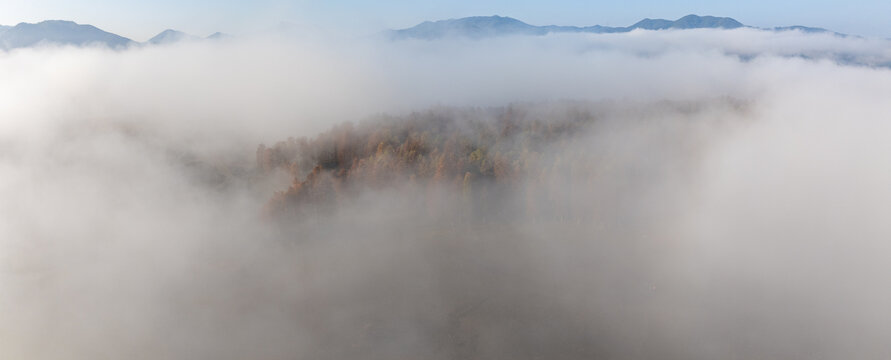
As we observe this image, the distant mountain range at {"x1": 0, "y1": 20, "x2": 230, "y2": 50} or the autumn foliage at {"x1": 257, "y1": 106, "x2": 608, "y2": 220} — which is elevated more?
the distant mountain range at {"x1": 0, "y1": 20, "x2": 230, "y2": 50}

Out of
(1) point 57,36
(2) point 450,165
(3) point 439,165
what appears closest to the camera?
(3) point 439,165

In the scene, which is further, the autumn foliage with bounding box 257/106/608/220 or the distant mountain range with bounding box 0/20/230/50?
the distant mountain range with bounding box 0/20/230/50

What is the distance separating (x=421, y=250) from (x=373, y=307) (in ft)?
32.6

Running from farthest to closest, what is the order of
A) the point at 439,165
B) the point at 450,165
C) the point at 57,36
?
the point at 57,36, the point at 450,165, the point at 439,165

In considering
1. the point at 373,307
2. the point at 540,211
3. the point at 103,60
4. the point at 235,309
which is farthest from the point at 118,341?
the point at 103,60

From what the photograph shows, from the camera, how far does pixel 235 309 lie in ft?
104

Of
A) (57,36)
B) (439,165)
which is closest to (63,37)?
(57,36)

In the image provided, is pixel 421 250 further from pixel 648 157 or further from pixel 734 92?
pixel 734 92

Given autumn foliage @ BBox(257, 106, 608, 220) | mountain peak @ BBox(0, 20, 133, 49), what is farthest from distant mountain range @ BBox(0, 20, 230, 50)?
autumn foliage @ BBox(257, 106, 608, 220)

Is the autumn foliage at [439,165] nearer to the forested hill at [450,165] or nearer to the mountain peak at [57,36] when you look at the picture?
the forested hill at [450,165]

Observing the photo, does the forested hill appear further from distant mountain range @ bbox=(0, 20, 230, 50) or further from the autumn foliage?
distant mountain range @ bbox=(0, 20, 230, 50)

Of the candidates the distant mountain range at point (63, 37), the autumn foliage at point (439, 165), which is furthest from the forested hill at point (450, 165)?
the distant mountain range at point (63, 37)

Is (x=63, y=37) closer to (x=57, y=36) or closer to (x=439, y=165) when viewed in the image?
(x=57, y=36)

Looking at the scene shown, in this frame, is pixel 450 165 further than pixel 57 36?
No
